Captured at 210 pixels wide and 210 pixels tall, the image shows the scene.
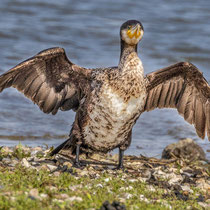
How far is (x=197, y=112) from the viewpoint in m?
7.82

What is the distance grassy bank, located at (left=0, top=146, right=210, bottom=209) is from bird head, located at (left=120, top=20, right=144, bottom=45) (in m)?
1.58

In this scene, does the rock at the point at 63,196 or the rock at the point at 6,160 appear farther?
the rock at the point at 6,160

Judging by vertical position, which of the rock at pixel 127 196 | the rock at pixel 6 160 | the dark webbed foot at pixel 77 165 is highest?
the rock at pixel 127 196

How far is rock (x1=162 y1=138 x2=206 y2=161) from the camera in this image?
8.53 meters

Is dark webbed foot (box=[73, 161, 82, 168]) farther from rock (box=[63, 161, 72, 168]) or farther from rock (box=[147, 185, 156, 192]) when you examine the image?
rock (box=[147, 185, 156, 192])

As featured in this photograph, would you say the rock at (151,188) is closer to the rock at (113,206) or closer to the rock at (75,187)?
the rock at (75,187)

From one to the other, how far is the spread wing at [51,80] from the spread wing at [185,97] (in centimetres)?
96

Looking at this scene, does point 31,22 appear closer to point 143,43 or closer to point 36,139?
point 143,43

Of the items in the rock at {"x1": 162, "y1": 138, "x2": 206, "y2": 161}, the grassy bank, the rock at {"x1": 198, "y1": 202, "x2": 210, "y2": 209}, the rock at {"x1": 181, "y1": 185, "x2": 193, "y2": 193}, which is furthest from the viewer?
the rock at {"x1": 162, "y1": 138, "x2": 206, "y2": 161}

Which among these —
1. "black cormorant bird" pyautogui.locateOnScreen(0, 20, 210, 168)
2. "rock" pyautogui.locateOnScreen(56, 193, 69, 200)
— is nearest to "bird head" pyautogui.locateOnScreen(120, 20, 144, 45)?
"black cormorant bird" pyautogui.locateOnScreen(0, 20, 210, 168)

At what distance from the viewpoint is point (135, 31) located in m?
7.00

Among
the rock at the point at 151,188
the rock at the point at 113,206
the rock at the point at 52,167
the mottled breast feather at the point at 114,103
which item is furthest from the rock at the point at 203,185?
the rock at the point at 113,206

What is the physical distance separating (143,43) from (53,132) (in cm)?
609

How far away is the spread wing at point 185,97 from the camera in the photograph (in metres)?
7.66
